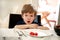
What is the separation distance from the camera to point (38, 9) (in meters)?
1.22

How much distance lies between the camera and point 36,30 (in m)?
1.23

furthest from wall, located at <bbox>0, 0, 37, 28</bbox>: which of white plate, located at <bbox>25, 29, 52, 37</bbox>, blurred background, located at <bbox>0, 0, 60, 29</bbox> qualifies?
white plate, located at <bbox>25, 29, 52, 37</bbox>

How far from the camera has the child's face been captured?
1221 mm

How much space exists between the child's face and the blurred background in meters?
0.06

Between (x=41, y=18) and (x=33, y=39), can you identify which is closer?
(x=33, y=39)

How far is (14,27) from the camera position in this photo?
1.21m

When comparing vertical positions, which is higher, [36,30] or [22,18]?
[22,18]

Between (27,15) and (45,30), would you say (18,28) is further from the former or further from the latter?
(45,30)

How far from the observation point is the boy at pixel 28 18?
1.21m

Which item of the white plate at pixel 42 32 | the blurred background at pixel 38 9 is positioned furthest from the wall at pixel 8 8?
the white plate at pixel 42 32

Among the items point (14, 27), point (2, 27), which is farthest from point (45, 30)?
point (2, 27)

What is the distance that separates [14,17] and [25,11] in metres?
0.11

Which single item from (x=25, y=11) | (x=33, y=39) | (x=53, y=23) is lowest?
(x=33, y=39)

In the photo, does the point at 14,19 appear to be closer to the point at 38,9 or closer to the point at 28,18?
the point at 28,18
